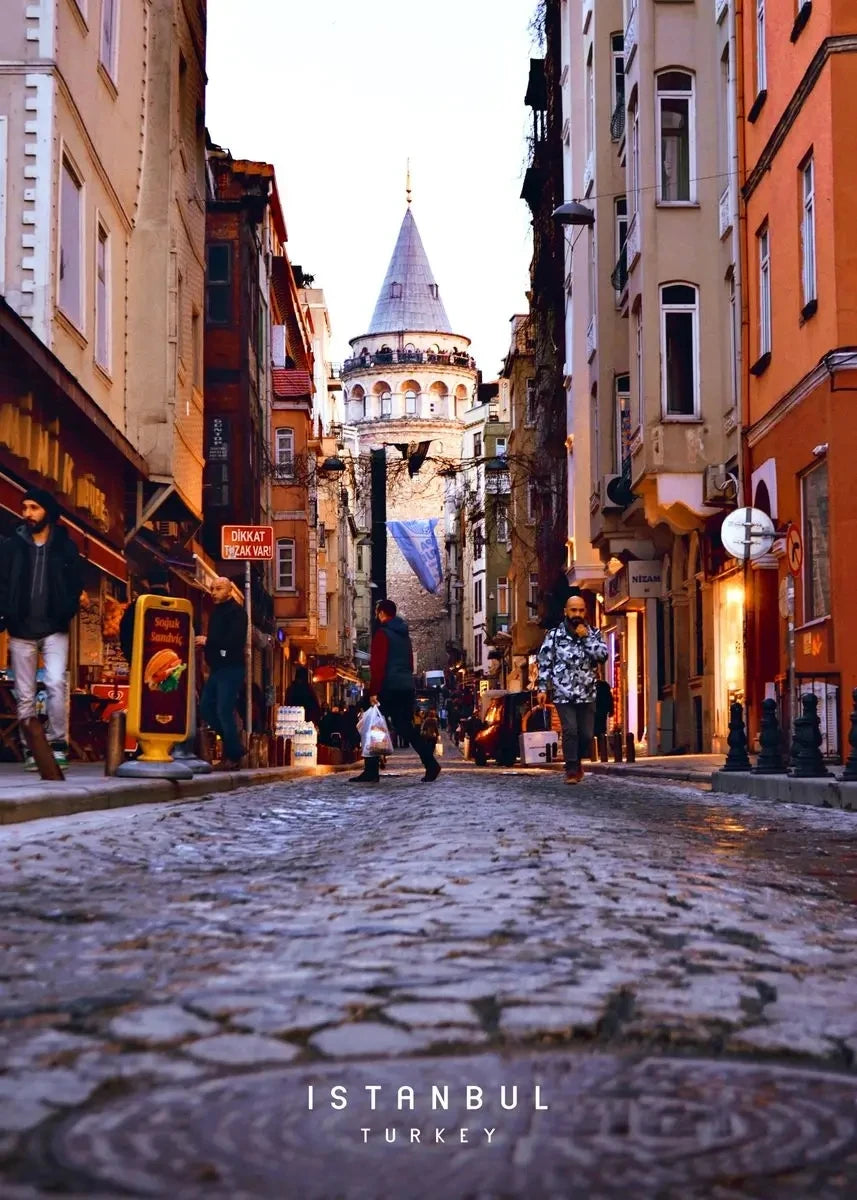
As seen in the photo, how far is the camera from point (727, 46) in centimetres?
2811

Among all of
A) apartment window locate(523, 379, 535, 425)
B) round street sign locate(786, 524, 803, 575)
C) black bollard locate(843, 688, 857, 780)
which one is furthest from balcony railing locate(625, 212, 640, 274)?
apartment window locate(523, 379, 535, 425)

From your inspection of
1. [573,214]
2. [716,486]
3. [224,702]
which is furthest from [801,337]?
[573,214]

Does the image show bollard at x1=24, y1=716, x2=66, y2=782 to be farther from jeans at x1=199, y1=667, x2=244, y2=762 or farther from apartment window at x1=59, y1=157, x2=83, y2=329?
apartment window at x1=59, y1=157, x2=83, y2=329

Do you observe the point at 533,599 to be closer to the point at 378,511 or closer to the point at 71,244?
the point at 378,511

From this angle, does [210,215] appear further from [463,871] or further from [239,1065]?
[239,1065]

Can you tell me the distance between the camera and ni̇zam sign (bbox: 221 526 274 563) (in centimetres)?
2261

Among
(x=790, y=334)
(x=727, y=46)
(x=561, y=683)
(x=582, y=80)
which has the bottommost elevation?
(x=561, y=683)

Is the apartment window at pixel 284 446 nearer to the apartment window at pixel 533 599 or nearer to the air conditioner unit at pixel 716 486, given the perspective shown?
the apartment window at pixel 533 599

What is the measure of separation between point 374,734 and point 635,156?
48.9ft

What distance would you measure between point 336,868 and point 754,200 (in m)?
19.5

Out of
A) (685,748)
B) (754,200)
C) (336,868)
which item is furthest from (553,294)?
(336,868)

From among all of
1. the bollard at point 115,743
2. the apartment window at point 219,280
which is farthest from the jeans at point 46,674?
the apartment window at point 219,280

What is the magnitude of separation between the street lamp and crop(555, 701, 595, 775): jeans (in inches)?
776

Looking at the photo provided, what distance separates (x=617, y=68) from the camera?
37.4m
